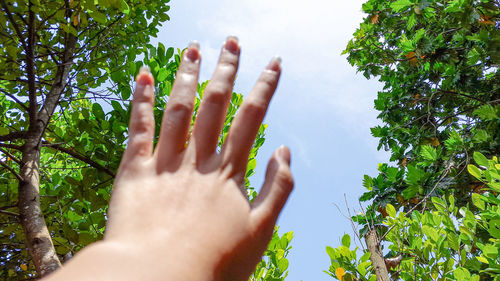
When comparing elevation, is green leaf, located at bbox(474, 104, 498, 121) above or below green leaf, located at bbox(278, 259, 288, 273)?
above

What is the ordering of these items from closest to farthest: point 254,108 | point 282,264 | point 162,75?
point 254,108, point 162,75, point 282,264

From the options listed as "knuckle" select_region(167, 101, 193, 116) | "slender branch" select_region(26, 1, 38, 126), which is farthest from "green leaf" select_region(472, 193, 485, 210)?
"slender branch" select_region(26, 1, 38, 126)

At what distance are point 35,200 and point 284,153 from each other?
1.99 meters

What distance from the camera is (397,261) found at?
271 cm

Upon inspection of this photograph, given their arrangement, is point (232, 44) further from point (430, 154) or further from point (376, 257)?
point (430, 154)

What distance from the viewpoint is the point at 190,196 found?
0.86 metres

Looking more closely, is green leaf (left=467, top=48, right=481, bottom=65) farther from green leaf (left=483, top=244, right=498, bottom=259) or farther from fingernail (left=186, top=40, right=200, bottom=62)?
fingernail (left=186, top=40, right=200, bottom=62)

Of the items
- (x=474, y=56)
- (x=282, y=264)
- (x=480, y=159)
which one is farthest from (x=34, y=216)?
(x=474, y=56)

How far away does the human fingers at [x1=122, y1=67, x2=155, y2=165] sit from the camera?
96 centimetres

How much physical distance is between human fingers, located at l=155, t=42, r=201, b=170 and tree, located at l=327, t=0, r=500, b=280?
6.52ft

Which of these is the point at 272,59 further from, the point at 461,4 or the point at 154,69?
the point at 461,4

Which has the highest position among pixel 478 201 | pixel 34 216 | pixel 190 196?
pixel 190 196

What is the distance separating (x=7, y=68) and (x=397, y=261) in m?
3.41

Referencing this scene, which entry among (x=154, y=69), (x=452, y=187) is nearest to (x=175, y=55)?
(x=154, y=69)
